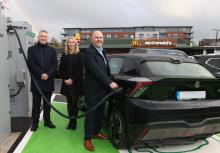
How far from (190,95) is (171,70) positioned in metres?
0.48

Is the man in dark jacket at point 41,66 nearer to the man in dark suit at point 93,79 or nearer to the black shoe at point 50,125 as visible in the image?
the black shoe at point 50,125

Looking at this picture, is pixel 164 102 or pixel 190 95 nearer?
pixel 164 102

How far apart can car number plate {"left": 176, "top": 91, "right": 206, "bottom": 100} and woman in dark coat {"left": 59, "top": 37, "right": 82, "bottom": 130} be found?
2274 mm

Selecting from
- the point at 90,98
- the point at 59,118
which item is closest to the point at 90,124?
the point at 90,98

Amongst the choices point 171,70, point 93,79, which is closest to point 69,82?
point 93,79

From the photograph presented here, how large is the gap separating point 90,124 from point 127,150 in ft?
2.44

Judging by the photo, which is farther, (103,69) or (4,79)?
(4,79)

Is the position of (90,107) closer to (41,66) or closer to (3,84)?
(41,66)

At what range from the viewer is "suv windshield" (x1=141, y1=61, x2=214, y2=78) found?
15.6ft

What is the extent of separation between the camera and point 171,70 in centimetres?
486

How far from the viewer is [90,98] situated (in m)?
5.22

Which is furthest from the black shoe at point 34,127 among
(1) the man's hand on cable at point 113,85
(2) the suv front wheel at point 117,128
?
(1) the man's hand on cable at point 113,85

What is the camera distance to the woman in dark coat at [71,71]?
6148 mm

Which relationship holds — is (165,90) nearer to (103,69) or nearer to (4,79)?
(103,69)
